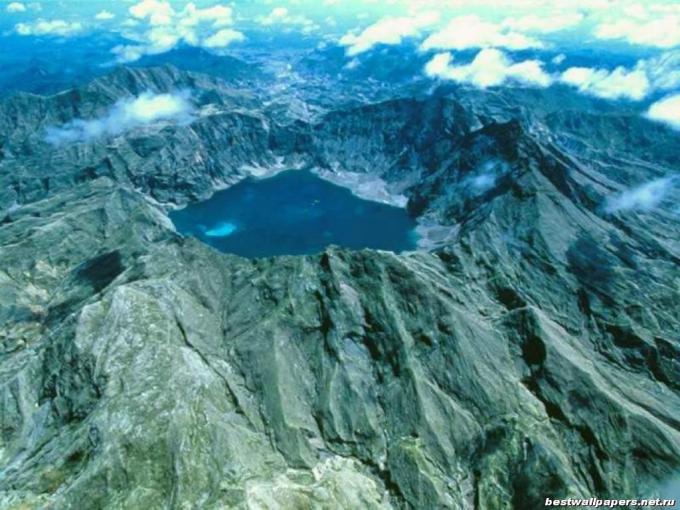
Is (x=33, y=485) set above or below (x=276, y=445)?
above

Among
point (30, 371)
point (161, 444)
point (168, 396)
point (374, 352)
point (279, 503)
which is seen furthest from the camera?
point (374, 352)

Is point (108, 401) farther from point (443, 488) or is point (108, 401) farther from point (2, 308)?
point (2, 308)

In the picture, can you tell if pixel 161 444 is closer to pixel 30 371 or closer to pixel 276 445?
pixel 276 445

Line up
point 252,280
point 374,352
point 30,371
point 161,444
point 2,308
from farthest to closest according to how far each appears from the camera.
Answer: point 2,308 < point 252,280 < point 374,352 < point 30,371 < point 161,444

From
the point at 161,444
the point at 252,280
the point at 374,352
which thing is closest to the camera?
the point at 161,444

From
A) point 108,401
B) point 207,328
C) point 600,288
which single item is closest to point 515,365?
point 600,288

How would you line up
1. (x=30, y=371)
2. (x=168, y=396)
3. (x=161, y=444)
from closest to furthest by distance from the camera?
(x=161, y=444)
(x=168, y=396)
(x=30, y=371)

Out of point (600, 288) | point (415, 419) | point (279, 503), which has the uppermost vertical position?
point (279, 503)

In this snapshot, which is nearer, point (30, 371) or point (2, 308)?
point (30, 371)

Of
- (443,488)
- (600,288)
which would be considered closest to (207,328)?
(443,488)
